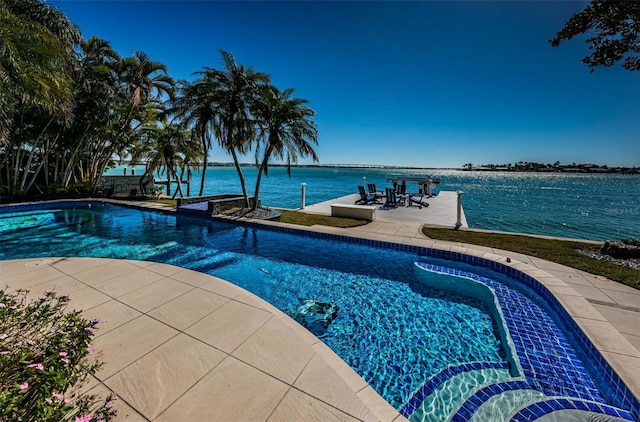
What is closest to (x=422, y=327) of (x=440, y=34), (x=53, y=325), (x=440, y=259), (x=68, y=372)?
(x=440, y=259)

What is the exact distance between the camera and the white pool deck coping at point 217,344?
6.65 ft

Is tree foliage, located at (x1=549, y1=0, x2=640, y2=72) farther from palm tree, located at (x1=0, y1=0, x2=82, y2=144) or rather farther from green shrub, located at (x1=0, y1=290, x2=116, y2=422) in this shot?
palm tree, located at (x1=0, y1=0, x2=82, y2=144)

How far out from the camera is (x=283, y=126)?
414 inches

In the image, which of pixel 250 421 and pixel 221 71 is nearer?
pixel 250 421

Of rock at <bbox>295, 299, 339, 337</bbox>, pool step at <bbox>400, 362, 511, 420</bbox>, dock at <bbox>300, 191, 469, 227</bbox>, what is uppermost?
dock at <bbox>300, 191, 469, 227</bbox>

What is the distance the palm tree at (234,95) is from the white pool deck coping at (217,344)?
724 centimetres

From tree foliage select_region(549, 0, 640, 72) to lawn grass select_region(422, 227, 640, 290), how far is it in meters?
4.75

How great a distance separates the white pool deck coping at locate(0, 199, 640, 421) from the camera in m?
2.03

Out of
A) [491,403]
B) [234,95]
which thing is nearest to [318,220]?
[234,95]

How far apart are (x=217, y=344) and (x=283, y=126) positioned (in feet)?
30.3

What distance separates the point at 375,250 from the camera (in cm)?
711

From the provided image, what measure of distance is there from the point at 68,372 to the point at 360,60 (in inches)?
708

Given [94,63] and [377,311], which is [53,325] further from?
[94,63]

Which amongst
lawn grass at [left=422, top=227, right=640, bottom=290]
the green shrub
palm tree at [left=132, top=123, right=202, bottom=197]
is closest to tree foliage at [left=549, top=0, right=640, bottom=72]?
lawn grass at [left=422, top=227, right=640, bottom=290]
